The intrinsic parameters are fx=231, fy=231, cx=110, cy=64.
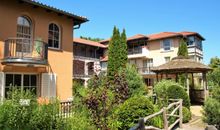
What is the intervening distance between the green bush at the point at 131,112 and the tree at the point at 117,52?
20.5m

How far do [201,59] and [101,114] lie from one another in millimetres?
34881

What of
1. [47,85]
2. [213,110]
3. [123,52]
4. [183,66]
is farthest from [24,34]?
[123,52]

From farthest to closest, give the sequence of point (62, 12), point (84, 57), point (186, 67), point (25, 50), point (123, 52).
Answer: point (84, 57)
point (123, 52)
point (186, 67)
point (62, 12)
point (25, 50)

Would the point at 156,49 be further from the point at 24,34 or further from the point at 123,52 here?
the point at 24,34

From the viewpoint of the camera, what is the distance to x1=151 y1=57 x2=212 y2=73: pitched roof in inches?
685

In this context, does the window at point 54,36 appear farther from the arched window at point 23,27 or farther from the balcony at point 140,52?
the balcony at point 140,52

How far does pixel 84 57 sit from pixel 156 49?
12053 millimetres

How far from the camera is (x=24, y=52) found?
13.0 meters

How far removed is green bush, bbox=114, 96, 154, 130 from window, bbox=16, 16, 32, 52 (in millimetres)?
6959

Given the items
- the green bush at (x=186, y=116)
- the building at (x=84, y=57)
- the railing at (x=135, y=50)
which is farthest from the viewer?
the railing at (x=135, y=50)

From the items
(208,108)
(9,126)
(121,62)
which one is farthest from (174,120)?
(121,62)

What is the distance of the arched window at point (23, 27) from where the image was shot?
13.6m

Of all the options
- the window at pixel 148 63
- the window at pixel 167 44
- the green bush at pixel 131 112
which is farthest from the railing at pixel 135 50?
the green bush at pixel 131 112

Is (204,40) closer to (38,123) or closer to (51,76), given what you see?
(51,76)
